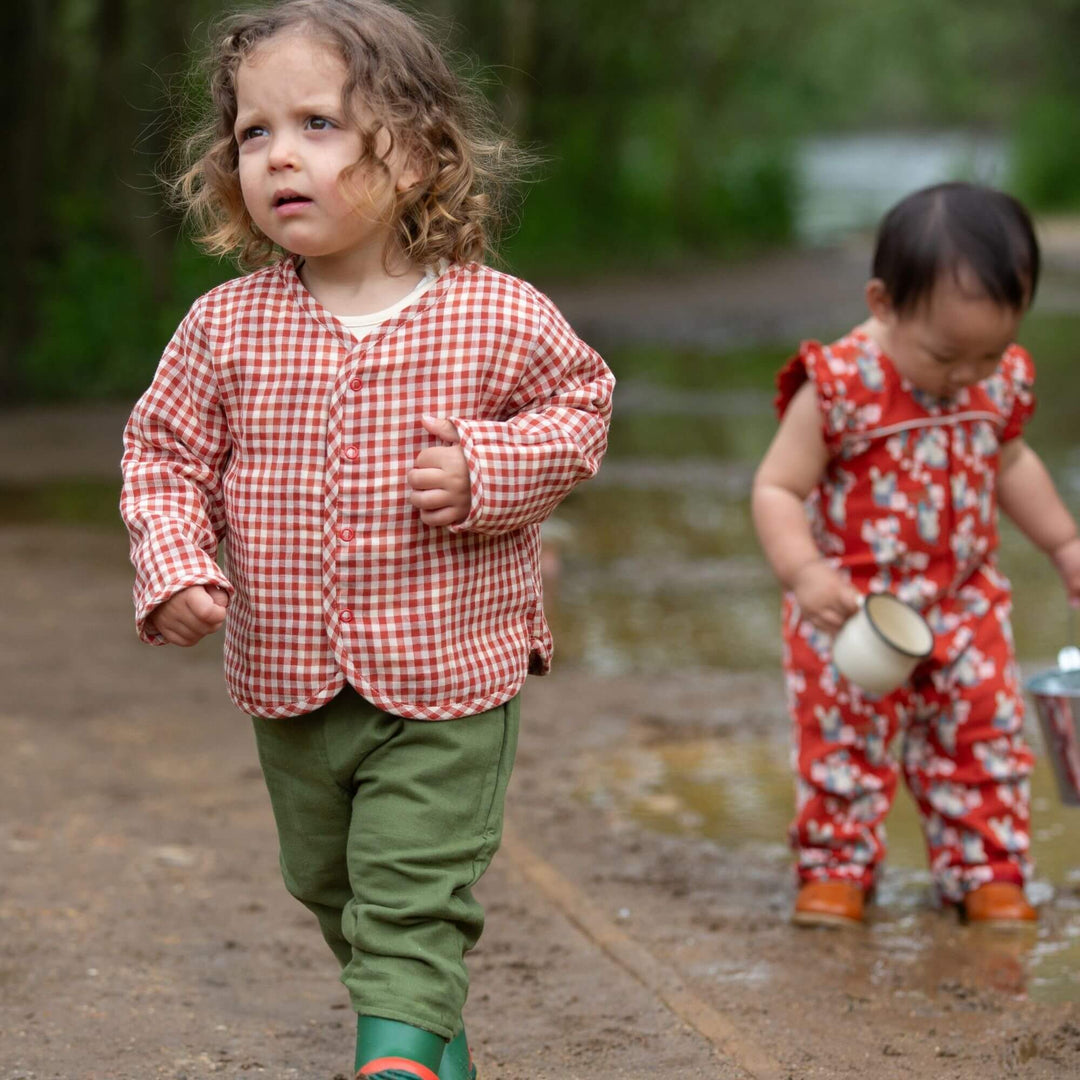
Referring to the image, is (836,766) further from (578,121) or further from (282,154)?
(578,121)

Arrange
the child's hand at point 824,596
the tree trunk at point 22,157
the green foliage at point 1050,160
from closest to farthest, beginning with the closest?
the child's hand at point 824,596 → the tree trunk at point 22,157 → the green foliage at point 1050,160

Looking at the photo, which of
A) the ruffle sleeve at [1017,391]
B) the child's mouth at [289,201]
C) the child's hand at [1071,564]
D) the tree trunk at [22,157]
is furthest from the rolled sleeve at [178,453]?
the tree trunk at [22,157]

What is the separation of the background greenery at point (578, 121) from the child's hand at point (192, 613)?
72 centimetres

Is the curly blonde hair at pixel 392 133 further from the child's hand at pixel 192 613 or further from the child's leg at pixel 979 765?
the child's leg at pixel 979 765

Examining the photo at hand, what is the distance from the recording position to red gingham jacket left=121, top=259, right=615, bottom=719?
2.45 metres

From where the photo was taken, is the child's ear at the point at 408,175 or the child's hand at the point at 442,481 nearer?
the child's hand at the point at 442,481

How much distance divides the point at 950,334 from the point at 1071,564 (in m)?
0.57

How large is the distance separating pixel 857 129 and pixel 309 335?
257 feet

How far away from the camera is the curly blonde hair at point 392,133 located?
8.11ft

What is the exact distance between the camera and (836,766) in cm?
358

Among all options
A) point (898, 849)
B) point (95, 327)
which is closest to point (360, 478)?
point (898, 849)

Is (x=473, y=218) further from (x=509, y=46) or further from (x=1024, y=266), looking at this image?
(x=509, y=46)

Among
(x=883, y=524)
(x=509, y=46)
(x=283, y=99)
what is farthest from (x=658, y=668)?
(x=509, y=46)

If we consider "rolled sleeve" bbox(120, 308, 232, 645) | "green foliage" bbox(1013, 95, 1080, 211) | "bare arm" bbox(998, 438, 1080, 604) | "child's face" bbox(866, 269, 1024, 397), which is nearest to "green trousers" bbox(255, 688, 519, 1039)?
"rolled sleeve" bbox(120, 308, 232, 645)
